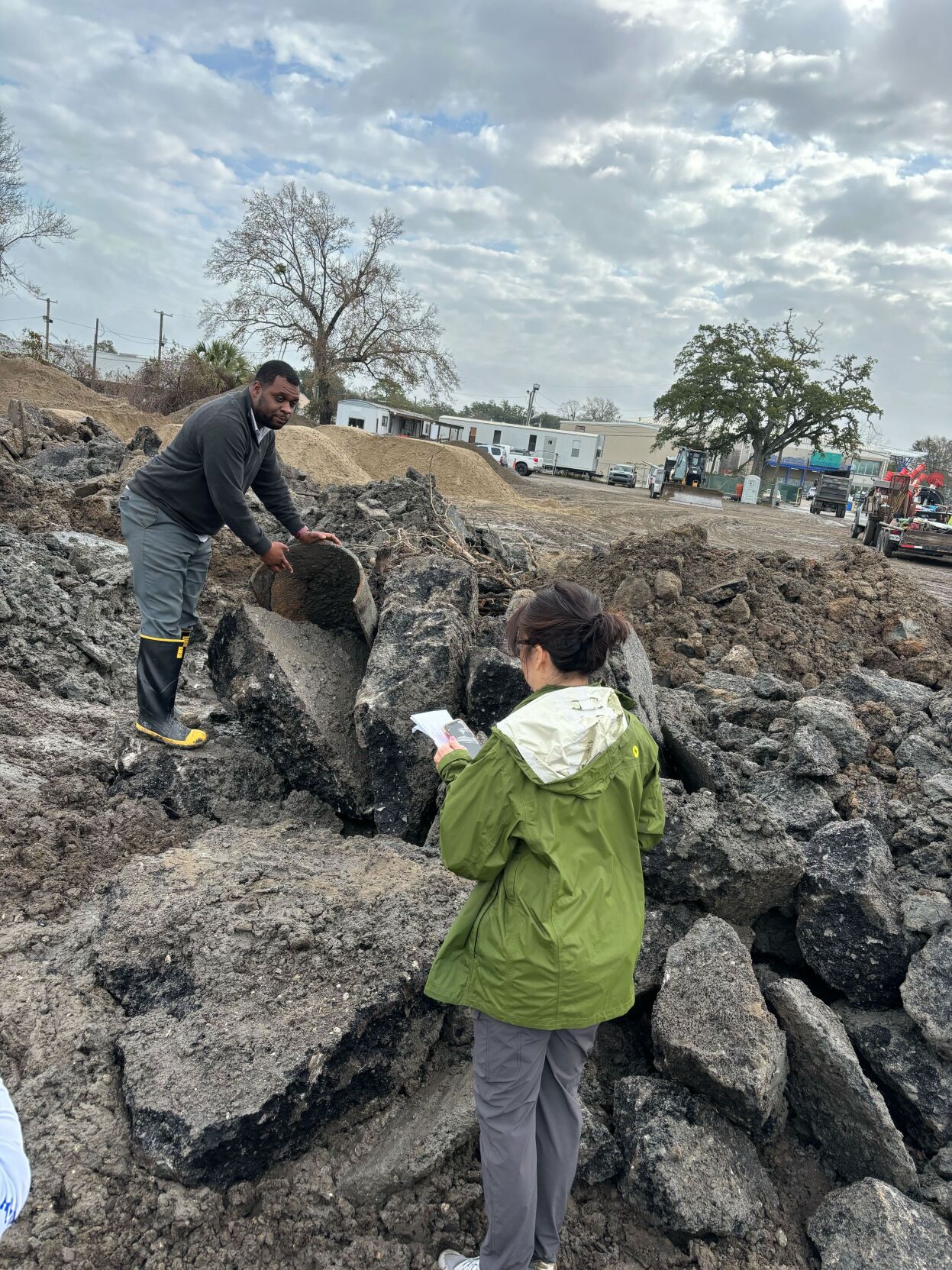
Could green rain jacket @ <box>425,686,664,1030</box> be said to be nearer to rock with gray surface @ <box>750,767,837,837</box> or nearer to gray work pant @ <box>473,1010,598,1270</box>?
gray work pant @ <box>473,1010,598,1270</box>

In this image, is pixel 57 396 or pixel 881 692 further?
pixel 57 396

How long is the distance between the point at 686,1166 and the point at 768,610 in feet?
15.8

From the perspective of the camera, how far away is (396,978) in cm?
226

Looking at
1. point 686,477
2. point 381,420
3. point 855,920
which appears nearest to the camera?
point 855,920

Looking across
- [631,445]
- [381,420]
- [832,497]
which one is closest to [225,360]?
[381,420]

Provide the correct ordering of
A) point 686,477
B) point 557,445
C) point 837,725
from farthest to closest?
point 557,445, point 686,477, point 837,725

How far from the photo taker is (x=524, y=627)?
171cm

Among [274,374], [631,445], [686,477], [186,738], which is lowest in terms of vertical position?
[186,738]

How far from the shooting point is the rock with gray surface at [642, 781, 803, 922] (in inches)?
103

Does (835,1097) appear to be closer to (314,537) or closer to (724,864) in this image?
(724,864)

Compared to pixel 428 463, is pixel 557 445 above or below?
above

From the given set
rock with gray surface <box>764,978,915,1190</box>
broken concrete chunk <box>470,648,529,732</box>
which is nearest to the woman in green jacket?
rock with gray surface <box>764,978,915,1190</box>

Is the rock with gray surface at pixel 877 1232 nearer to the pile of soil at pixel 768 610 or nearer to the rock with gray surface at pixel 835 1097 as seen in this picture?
the rock with gray surface at pixel 835 1097

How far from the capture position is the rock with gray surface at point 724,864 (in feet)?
8.62
